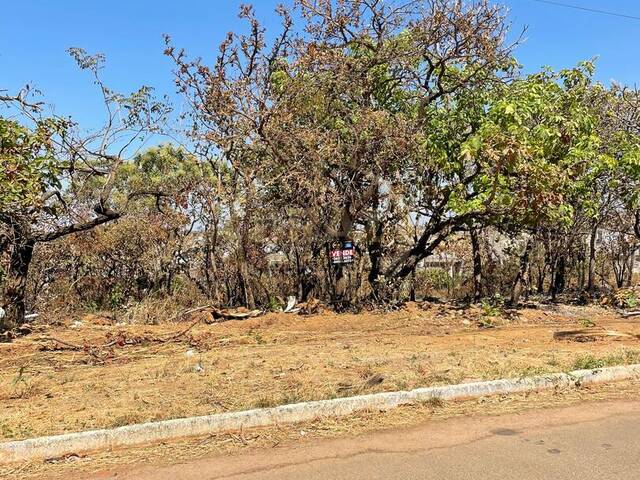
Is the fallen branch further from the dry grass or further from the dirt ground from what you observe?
the dry grass

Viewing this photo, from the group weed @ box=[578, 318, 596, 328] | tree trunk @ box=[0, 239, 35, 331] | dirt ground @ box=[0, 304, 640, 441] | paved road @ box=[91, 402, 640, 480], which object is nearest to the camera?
paved road @ box=[91, 402, 640, 480]

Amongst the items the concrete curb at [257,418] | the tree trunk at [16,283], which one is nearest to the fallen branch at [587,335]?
the concrete curb at [257,418]

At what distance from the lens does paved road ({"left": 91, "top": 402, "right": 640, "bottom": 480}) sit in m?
4.11

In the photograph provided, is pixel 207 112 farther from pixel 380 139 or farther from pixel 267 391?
pixel 267 391

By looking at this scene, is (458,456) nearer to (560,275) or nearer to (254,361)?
(254,361)

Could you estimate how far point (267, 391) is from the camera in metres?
6.07

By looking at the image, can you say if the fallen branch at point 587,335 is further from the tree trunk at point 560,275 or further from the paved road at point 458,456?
the tree trunk at point 560,275

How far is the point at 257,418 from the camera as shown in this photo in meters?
5.14

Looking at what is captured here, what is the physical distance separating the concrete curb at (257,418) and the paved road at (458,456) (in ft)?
1.72

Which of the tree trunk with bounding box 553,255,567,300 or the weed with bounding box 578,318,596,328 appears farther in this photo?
the tree trunk with bounding box 553,255,567,300

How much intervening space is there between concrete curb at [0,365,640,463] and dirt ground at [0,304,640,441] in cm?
28

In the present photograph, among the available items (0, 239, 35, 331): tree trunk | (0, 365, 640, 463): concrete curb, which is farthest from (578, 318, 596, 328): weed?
(0, 239, 35, 331): tree trunk

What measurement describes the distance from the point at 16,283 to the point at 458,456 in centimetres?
1038

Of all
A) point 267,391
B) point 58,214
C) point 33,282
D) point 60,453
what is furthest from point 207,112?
point 60,453
